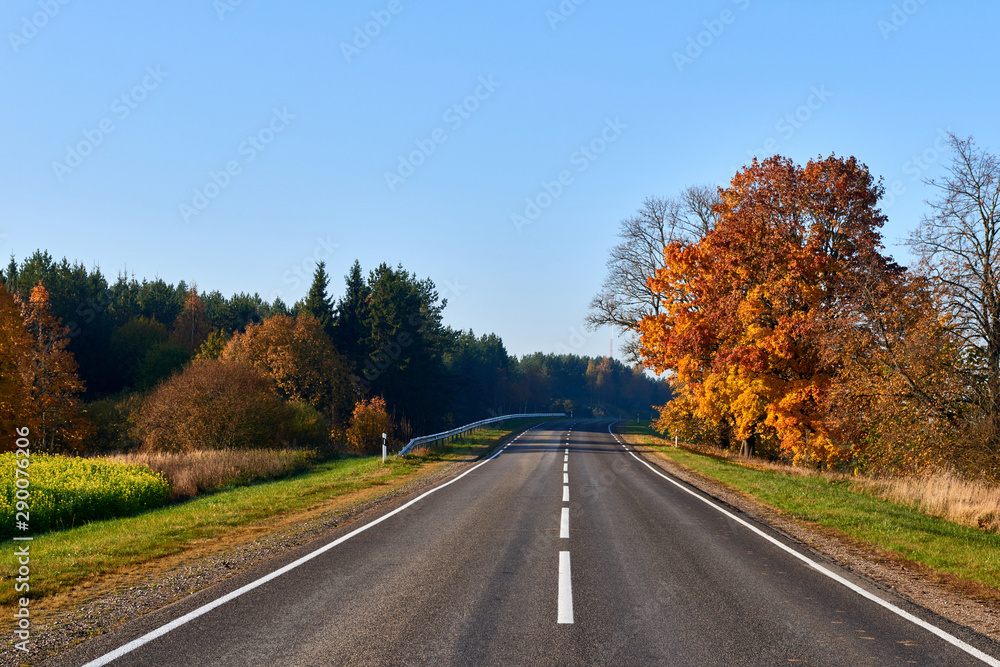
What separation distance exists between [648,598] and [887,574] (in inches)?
158

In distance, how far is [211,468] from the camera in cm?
1962

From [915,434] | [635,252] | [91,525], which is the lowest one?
[91,525]

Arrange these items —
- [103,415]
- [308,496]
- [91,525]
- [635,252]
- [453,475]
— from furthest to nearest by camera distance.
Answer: [103,415] < [635,252] < [453,475] < [308,496] < [91,525]

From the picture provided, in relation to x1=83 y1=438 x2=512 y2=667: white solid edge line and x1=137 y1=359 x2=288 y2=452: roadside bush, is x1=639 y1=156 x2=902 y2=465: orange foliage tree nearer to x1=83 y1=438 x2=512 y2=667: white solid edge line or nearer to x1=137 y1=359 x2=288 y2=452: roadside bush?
x1=83 y1=438 x2=512 y2=667: white solid edge line

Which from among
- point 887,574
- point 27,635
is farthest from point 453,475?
point 27,635

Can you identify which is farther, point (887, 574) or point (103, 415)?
point (103, 415)

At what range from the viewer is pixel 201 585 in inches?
278

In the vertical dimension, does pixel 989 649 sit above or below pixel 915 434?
below

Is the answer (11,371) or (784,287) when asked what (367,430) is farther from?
(784,287)

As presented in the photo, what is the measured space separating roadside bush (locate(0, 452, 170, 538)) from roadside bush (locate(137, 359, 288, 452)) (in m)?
11.1

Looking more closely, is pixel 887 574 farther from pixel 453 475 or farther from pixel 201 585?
pixel 453 475

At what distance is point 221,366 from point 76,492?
1847 centimetres

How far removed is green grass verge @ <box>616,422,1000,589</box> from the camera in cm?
873

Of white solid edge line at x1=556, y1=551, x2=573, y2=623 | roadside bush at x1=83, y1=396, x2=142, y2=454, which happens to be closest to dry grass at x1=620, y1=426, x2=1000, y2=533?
white solid edge line at x1=556, y1=551, x2=573, y2=623
